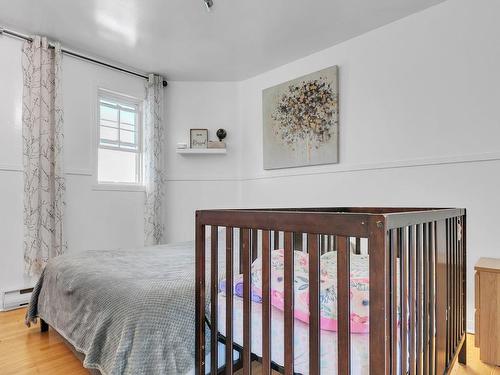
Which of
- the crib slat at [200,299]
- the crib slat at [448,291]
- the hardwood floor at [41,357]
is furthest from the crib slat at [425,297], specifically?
the hardwood floor at [41,357]

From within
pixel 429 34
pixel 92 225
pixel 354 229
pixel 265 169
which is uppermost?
pixel 429 34

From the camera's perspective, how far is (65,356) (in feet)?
6.11

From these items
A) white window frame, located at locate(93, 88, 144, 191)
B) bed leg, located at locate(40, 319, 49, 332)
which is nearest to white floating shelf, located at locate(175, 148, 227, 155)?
white window frame, located at locate(93, 88, 144, 191)

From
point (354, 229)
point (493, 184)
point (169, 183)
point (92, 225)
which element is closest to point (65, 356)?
point (92, 225)

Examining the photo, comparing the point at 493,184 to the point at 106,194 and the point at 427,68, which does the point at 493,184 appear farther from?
the point at 106,194

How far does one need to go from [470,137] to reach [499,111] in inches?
9.0

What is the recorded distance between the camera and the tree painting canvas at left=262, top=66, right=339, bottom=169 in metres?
3.10

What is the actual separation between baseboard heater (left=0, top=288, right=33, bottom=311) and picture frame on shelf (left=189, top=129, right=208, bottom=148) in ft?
7.24

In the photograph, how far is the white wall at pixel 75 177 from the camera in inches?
110

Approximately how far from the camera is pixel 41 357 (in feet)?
6.05

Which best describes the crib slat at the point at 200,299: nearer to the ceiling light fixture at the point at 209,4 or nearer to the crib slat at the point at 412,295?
the crib slat at the point at 412,295

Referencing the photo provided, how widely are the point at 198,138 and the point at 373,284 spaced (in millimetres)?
3425

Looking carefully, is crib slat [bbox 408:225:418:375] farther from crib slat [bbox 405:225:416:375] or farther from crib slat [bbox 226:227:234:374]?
crib slat [bbox 226:227:234:374]

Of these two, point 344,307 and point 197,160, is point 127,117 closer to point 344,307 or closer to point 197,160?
point 197,160
